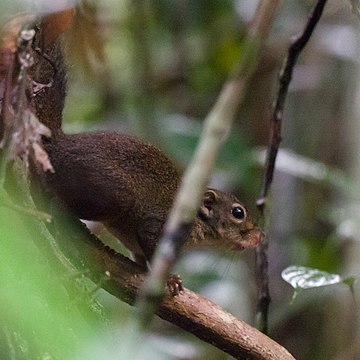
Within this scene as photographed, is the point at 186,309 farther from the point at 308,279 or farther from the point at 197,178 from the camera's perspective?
the point at 197,178

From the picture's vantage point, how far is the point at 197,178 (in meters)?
0.84

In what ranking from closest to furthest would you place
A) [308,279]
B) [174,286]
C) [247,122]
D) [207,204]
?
1. [174,286]
2. [308,279]
3. [207,204]
4. [247,122]

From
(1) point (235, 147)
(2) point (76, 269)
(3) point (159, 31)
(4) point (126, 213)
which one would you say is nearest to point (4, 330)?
(2) point (76, 269)

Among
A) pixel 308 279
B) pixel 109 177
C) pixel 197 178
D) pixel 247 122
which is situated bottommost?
pixel 197 178

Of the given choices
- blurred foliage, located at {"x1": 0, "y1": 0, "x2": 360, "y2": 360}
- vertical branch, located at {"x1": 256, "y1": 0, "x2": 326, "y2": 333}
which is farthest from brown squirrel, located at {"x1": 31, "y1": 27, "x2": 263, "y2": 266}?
vertical branch, located at {"x1": 256, "y1": 0, "x2": 326, "y2": 333}

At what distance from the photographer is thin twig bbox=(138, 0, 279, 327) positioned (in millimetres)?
737

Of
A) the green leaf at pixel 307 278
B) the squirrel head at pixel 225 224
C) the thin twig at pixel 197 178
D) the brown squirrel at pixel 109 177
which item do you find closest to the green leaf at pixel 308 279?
the green leaf at pixel 307 278

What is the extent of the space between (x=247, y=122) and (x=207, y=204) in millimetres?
1741

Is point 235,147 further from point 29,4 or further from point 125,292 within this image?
point 29,4

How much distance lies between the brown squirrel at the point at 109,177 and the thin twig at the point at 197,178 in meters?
0.86

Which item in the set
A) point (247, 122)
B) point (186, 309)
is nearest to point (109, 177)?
point (186, 309)

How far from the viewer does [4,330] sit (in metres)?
1.21

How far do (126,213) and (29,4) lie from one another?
1102 mm

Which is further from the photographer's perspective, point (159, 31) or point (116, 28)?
point (159, 31)
